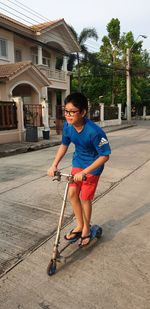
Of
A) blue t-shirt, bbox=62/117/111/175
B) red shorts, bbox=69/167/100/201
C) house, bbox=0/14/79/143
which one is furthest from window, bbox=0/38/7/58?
red shorts, bbox=69/167/100/201

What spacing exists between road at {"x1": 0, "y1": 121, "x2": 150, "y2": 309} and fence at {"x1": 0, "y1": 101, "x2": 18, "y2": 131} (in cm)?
598

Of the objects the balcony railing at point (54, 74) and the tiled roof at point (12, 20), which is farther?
the balcony railing at point (54, 74)

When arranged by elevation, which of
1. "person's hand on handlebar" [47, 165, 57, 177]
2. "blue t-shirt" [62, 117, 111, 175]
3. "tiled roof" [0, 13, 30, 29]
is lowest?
"person's hand on handlebar" [47, 165, 57, 177]

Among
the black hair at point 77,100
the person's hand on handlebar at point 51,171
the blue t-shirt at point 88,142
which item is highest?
the black hair at point 77,100

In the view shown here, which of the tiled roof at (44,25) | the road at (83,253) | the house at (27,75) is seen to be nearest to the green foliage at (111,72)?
the house at (27,75)

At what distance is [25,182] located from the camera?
5.47 m

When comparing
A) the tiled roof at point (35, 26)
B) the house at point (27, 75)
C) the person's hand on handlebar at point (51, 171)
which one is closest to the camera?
the person's hand on handlebar at point (51, 171)

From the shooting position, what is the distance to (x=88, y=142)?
2.49m

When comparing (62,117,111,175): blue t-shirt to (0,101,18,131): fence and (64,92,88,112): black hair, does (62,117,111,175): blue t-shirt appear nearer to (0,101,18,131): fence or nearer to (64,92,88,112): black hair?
(64,92,88,112): black hair

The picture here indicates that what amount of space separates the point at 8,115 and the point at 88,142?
9566 mm

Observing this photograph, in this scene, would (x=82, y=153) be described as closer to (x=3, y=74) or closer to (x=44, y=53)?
(x=3, y=74)

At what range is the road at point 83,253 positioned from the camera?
7.00ft

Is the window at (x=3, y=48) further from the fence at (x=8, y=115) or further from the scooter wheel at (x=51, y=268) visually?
the scooter wheel at (x=51, y=268)

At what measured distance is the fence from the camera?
11180mm
